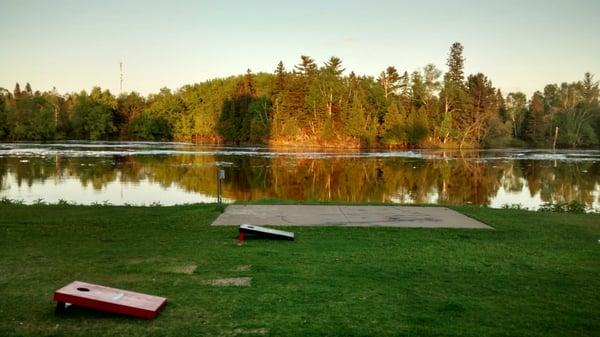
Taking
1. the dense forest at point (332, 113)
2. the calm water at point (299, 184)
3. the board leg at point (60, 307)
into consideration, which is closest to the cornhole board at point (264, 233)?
the board leg at point (60, 307)

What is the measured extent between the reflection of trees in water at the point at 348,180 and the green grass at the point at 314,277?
1068 cm

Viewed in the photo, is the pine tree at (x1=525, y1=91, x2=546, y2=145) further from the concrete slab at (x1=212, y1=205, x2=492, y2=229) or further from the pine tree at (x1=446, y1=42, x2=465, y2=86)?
the concrete slab at (x1=212, y1=205, x2=492, y2=229)

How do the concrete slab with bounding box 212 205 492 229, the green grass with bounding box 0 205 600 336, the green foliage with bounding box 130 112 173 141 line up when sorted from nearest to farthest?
the green grass with bounding box 0 205 600 336 < the concrete slab with bounding box 212 205 492 229 < the green foliage with bounding box 130 112 173 141

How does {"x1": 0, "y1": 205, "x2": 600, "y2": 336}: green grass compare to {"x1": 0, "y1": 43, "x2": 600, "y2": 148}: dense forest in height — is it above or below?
below

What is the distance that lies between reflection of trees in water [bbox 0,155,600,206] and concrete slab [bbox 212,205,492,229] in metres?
6.41

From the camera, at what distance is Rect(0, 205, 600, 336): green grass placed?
18.4ft

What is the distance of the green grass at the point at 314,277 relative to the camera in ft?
18.4

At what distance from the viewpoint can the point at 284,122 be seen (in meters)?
89.4

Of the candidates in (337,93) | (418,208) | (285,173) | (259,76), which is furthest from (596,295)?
(259,76)

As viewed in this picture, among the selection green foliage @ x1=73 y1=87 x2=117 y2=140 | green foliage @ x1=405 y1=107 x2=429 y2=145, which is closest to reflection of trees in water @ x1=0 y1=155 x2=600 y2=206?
green foliage @ x1=405 y1=107 x2=429 y2=145

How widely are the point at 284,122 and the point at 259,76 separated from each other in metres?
36.0

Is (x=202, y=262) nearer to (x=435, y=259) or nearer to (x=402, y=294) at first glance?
(x=402, y=294)

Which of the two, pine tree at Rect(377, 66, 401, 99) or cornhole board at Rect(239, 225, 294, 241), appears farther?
pine tree at Rect(377, 66, 401, 99)

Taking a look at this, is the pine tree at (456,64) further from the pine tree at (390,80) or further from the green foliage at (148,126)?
the green foliage at (148,126)
